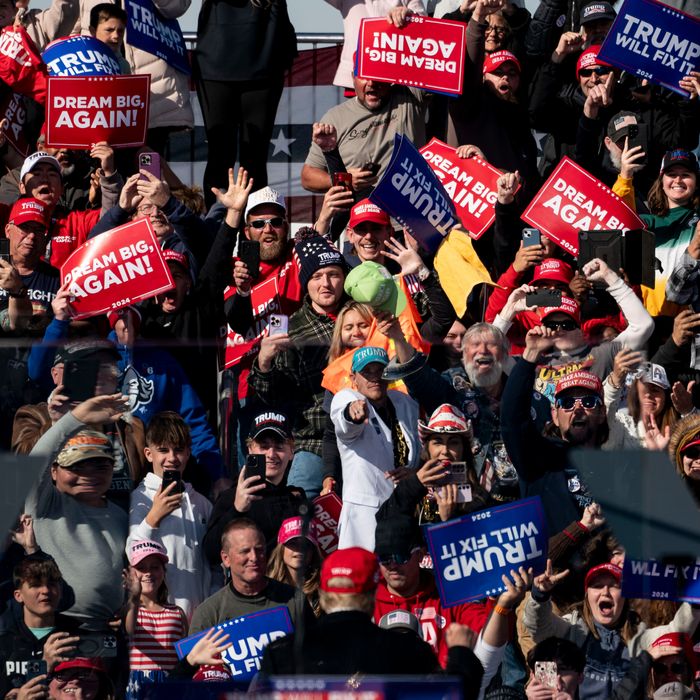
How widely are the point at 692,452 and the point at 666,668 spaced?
1041mm

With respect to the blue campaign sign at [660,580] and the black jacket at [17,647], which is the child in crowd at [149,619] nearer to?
the black jacket at [17,647]

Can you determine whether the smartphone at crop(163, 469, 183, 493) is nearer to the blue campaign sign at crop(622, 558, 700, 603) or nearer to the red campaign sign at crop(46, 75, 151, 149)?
the blue campaign sign at crop(622, 558, 700, 603)

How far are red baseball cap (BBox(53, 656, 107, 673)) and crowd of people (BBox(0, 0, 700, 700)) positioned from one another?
0.05 feet

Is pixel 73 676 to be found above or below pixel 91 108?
above

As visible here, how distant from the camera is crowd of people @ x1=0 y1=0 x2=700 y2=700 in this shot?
7.28 meters

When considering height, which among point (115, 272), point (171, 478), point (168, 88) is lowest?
point (168, 88)

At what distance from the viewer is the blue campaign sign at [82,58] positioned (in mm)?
11750

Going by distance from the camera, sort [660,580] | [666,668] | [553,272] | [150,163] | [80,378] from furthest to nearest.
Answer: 1. [150,163]
2. [553,272]
3. [666,668]
4. [660,580]
5. [80,378]

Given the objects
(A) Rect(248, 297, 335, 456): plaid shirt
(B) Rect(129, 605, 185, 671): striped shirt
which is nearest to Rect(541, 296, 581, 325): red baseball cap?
(A) Rect(248, 297, 335, 456): plaid shirt

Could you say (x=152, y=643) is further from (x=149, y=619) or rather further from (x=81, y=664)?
(x=81, y=664)

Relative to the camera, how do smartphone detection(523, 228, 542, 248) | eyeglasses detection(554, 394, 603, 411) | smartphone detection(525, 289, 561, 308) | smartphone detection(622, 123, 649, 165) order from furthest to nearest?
smartphone detection(622, 123, 649, 165), smartphone detection(523, 228, 542, 248), smartphone detection(525, 289, 561, 308), eyeglasses detection(554, 394, 603, 411)

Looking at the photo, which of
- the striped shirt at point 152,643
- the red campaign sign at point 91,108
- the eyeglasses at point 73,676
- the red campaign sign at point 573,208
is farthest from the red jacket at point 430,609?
the red campaign sign at point 91,108

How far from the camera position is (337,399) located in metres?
8.55

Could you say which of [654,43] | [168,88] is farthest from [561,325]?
[168,88]
